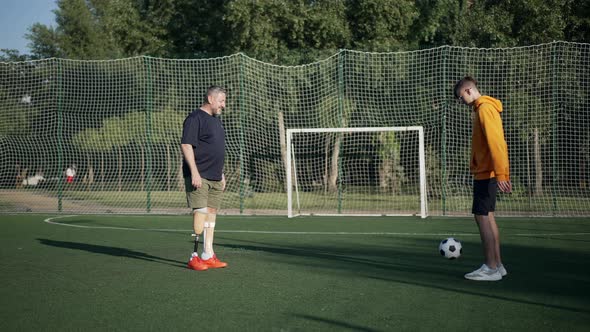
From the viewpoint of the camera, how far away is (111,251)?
9.13 meters

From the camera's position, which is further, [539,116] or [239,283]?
[539,116]

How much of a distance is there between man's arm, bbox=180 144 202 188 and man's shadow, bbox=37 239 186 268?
3.69ft

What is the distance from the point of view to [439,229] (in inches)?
472

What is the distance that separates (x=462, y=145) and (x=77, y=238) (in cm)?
1258

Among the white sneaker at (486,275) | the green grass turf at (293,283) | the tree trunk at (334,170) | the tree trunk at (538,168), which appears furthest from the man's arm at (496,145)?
the tree trunk at (538,168)

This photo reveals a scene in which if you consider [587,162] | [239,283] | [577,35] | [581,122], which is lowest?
[239,283]

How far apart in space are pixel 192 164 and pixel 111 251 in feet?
8.56

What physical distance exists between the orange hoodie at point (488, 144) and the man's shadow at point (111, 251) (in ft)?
11.8

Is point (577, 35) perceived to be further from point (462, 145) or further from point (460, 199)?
point (460, 199)

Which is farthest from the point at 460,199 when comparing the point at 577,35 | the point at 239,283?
the point at 239,283

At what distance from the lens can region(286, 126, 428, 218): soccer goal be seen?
1802 centimetres

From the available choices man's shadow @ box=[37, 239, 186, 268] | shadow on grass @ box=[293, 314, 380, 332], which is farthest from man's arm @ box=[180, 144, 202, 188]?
shadow on grass @ box=[293, 314, 380, 332]

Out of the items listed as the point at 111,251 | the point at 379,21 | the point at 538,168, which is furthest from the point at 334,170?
the point at 379,21

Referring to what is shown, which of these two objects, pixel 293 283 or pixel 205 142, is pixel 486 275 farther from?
pixel 205 142
